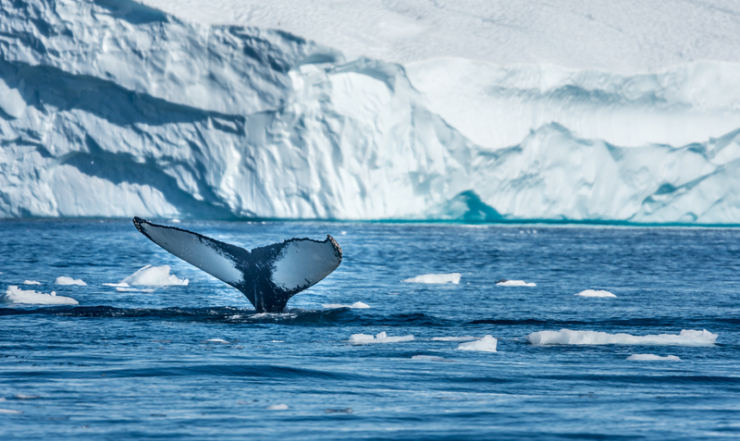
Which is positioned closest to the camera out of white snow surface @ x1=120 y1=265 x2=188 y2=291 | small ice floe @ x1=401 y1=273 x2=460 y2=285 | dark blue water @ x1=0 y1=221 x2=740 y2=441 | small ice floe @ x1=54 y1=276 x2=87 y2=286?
dark blue water @ x1=0 y1=221 x2=740 y2=441

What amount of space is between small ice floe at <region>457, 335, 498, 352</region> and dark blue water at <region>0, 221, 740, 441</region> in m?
0.15

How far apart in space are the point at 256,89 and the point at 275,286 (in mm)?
29625

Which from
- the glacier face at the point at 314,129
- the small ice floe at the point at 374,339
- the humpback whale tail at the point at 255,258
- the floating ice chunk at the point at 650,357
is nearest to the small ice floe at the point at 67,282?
the humpback whale tail at the point at 255,258

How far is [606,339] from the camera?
27.4ft

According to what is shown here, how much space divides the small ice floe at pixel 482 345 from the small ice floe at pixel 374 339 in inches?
26.7

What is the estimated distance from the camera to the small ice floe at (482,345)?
775cm

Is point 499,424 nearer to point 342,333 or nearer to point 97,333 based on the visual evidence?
point 342,333

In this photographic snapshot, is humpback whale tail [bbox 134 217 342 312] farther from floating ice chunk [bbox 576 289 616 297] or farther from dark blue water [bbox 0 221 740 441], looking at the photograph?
floating ice chunk [bbox 576 289 616 297]

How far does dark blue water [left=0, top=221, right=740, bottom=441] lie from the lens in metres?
4.66

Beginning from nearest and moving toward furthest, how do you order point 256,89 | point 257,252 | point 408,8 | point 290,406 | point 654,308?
point 290,406
point 257,252
point 654,308
point 256,89
point 408,8

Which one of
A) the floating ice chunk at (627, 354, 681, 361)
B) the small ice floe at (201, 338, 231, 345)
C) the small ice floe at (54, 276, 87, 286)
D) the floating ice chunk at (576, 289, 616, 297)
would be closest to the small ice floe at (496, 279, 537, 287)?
the floating ice chunk at (576, 289, 616, 297)

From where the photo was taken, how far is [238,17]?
127 feet

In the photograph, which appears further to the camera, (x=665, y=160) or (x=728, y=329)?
(x=665, y=160)

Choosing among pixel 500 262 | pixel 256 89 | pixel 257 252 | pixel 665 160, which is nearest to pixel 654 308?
pixel 257 252
